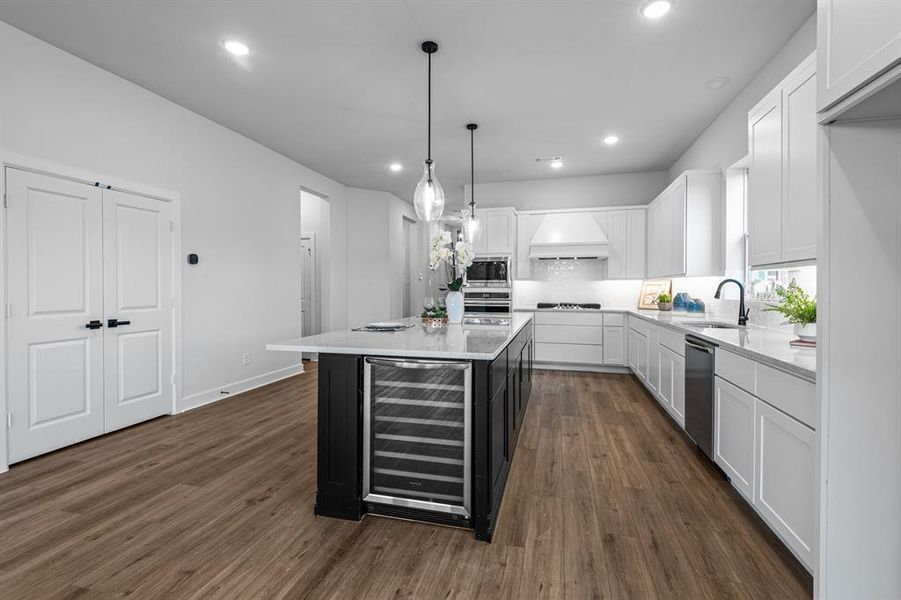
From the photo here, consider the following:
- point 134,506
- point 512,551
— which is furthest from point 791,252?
point 134,506

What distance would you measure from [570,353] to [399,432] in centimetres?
407

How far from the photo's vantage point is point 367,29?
2.75 meters

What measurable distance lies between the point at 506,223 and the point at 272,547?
16.8 feet

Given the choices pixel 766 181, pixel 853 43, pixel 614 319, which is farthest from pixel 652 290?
pixel 853 43

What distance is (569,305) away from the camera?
621 cm

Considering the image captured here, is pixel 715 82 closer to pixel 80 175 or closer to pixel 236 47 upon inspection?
pixel 236 47

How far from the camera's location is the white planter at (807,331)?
6.88ft

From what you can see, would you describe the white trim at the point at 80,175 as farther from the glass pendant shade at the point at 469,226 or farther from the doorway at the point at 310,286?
the doorway at the point at 310,286

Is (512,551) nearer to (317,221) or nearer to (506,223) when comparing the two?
(506,223)

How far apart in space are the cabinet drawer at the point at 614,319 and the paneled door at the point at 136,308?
16.6 feet

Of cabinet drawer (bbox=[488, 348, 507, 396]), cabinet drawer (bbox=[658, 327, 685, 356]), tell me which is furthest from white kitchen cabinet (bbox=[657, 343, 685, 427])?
cabinet drawer (bbox=[488, 348, 507, 396])

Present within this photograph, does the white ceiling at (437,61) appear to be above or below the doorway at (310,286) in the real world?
above

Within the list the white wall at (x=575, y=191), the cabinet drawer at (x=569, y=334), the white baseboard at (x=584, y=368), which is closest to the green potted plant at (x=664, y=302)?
the cabinet drawer at (x=569, y=334)

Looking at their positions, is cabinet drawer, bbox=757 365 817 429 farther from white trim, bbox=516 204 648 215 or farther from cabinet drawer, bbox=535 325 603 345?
white trim, bbox=516 204 648 215
